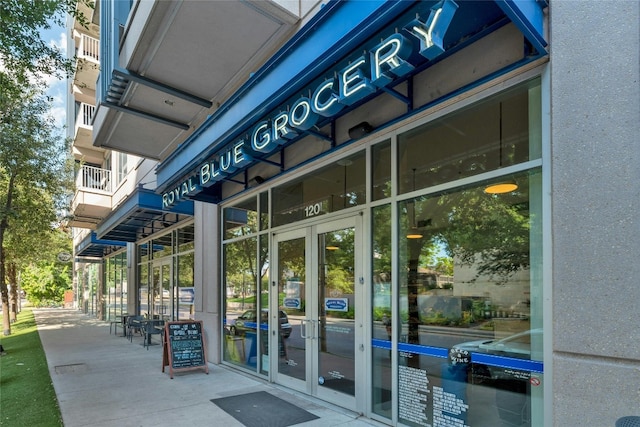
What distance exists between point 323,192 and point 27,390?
607cm

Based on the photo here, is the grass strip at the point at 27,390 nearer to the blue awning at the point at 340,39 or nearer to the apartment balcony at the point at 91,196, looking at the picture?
the blue awning at the point at 340,39

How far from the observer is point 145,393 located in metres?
6.97

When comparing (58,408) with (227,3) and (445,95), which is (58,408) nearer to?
(227,3)

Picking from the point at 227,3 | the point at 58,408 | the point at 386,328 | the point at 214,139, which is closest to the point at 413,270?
the point at 386,328

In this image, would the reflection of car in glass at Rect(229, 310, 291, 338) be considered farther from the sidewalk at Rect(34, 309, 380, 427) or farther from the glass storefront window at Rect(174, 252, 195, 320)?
the glass storefront window at Rect(174, 252, 195, 320)

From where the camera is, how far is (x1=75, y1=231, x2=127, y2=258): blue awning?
64.7 ft

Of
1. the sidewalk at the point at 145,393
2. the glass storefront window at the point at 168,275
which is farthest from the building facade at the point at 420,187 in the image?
the glass storefront window at the point at 168,275

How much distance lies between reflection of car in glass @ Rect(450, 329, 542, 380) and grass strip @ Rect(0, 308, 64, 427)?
16.4 feet

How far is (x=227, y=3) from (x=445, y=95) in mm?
3171

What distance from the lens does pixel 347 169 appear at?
20.4ft

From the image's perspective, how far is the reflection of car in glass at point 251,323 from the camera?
287 inches

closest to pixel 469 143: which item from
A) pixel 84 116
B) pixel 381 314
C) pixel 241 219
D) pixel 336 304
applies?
pixel 381 314

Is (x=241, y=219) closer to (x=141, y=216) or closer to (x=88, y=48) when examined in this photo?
(x=141, y=216)

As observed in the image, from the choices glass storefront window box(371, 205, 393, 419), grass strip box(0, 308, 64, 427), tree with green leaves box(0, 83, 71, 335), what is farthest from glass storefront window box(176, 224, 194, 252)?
glass storefront window box(371, 205, 393, 419)
